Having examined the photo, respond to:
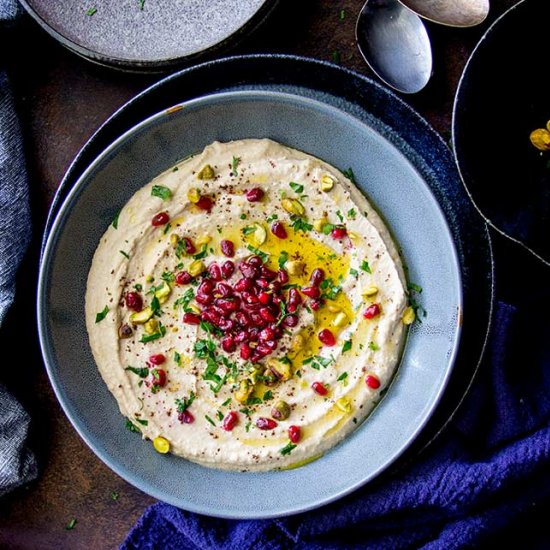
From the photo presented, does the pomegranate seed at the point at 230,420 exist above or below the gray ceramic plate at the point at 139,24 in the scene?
below

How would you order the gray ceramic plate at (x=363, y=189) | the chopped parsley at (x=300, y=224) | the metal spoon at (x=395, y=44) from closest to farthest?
1. the gray ceramic plate at (x=363, y=189)
2. the chopped parsley at (x=300, y=224)
3. the metal spoon at (x=395, y=44)

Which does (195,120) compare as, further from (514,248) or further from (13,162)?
(514,248)

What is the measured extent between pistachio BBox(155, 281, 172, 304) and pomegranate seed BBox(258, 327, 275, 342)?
0.31 m

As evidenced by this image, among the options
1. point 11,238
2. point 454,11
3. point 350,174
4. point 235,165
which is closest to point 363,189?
point 350,174

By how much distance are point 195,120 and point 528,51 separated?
1.05m

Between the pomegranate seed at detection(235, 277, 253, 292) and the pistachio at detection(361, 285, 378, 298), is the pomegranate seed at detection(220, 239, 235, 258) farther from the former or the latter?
the pistachio at detection(361, 285, 378, 298)

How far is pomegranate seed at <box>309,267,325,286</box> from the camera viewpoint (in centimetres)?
249

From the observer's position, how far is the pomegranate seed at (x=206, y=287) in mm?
2510

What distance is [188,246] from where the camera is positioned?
2.51 m

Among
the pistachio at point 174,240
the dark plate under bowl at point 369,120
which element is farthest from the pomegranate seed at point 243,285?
the dark plate under bowl at point 369,120

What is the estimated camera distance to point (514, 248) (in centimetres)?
261

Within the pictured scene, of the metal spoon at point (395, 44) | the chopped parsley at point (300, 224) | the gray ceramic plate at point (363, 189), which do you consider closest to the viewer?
the gray ceramic plate at point (363, 189)

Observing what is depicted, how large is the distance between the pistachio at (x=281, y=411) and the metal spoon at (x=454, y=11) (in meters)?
1.26

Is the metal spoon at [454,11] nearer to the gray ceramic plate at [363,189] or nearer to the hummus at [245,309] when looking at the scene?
the gray ceramic plate at [363,189]
